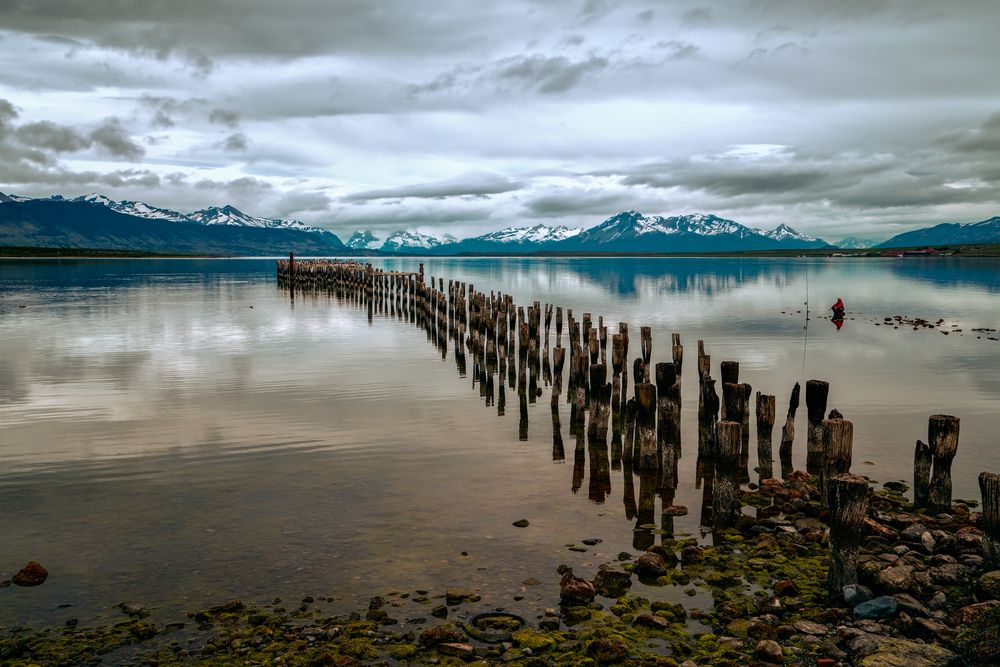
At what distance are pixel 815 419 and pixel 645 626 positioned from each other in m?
8.44

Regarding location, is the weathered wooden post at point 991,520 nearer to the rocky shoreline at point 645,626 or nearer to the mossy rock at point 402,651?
the rocky shoreline at point 645,626

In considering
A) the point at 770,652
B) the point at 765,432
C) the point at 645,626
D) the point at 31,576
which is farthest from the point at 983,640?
the point at 31,576

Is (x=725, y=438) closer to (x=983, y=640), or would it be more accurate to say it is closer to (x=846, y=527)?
(x=846, y=527)

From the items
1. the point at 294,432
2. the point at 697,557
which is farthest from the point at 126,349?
the point at 697,557

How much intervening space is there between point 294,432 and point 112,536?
7.15 meters

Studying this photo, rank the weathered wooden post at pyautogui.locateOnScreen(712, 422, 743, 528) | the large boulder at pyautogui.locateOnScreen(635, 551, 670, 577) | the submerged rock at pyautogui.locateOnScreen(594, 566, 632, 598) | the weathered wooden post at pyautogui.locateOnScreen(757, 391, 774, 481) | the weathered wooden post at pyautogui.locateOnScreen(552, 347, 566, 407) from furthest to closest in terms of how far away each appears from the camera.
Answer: the weathered wooden post at pyautogui.locateOnScreen(552, 347, 566, 407) < the weathered wooden post at pyautogui.locateOnScreen(757, 391, 774, 481) < the weathered wooden post at pyautogui.locateOnScreen(712, 422, 743, 528) < the large boulder at pyautogui.locateOnScreen(635, 551, 670, 577) < the submerged rock at pyautogui.locateOnScreen(594, 566, 632, 598)

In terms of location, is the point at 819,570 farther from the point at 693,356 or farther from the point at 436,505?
the point at 693,356

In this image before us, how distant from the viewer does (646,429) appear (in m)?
15.7

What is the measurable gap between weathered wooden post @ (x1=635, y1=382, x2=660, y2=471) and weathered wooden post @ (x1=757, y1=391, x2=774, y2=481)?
2.30m

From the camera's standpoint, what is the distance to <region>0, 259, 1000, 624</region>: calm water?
10.8m

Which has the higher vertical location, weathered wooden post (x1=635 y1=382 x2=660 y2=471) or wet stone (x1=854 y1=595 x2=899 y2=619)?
weathered wooden post (x1=635 y1=382 x2=660 y2=471)

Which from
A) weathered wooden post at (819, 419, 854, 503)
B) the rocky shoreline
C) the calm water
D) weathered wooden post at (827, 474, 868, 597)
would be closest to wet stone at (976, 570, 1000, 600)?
the rocky shoreline

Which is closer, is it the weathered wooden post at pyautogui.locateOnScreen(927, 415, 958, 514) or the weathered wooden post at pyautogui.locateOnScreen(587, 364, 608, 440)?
the weathered wooden post at pyautogui.locateOnScreen(927, 415, 958, 514)

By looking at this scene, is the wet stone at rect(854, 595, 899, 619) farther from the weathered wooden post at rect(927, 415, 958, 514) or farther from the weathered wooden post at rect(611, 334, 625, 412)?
the weathered wooden post at rect(611, 334, 625, 412)
